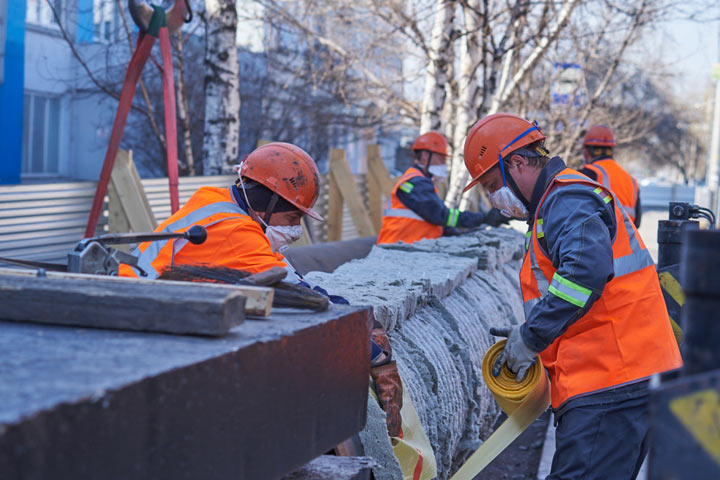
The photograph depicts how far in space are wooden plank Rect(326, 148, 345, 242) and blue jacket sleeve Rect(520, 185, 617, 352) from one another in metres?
8.19

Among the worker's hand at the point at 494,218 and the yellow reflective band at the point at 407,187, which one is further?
the worker's hand at the point at 494,218

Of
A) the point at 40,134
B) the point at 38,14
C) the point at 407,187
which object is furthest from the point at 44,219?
the point at 40,134

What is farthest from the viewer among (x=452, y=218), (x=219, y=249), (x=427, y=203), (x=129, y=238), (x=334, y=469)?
(x=452, y=218)

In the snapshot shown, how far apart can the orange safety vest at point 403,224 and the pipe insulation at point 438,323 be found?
1140mm

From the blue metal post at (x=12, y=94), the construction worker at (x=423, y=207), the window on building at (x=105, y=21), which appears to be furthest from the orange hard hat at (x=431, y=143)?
the blue metal post at (x=12, y=94)

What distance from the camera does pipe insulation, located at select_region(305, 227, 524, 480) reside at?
4.21 meters

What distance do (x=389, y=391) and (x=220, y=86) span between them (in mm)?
6570

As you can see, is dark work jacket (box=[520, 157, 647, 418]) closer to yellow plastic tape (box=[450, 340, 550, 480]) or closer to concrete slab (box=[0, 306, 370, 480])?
yellow plastic tape (box=[450, 340, 550, 480])

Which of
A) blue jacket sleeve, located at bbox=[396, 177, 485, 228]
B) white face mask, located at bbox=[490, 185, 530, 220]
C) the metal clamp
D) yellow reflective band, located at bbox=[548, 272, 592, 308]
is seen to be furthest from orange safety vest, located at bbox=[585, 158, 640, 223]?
yellow reflective band, located at bbox=[548, 272, 592, 308]

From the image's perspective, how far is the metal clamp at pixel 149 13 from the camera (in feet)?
22.2

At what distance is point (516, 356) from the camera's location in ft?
11.9

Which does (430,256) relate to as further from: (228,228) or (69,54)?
(69,54)

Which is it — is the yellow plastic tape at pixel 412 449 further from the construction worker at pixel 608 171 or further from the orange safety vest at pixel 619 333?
the construction worker at pixel 608 171

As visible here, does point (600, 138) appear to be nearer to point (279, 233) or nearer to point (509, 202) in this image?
point (509, 202)
